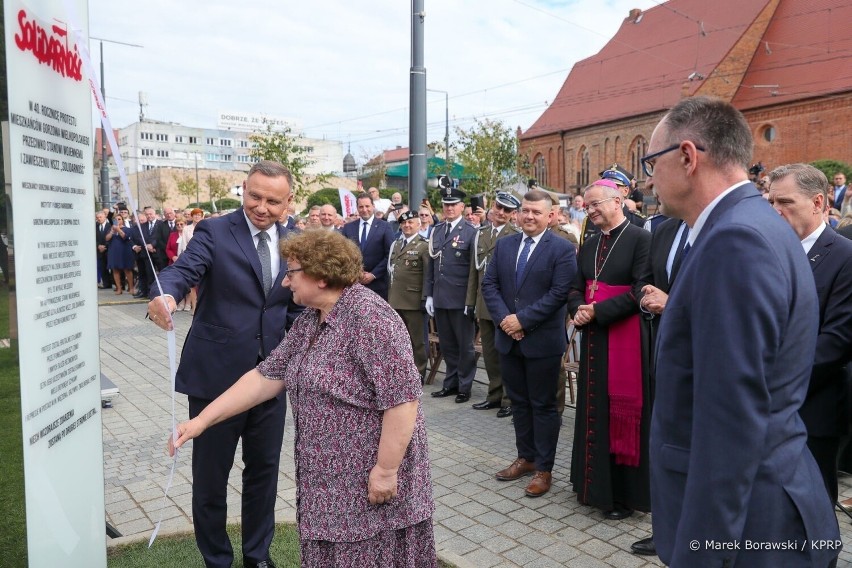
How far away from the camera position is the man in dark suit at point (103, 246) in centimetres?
1925

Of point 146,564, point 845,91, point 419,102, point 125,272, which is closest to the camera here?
point 146,564

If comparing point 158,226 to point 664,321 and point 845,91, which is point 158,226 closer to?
point 664,321

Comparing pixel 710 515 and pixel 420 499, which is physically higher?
pixel 710 515

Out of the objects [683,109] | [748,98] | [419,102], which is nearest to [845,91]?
[748,98]

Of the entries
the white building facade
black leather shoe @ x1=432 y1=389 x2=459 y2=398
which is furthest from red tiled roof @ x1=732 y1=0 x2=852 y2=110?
the white building facade

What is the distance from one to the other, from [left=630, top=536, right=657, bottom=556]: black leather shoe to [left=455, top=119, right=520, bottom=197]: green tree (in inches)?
1223

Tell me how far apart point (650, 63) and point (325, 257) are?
5720 centimetres

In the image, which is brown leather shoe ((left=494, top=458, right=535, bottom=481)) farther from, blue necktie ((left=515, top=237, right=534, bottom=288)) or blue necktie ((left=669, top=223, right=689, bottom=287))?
blue necktie ((left=669, top=223, right=689, bottom=287))

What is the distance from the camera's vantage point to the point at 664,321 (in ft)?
6.29

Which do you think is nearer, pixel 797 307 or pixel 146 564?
pixel 797 307

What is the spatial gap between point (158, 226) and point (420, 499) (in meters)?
16.2

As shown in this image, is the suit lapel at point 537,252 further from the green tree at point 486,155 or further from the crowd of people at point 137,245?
the green tree at point 486,155

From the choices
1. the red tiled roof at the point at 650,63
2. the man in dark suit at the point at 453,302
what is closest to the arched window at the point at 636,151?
the red tiled roof at the point at 650,63

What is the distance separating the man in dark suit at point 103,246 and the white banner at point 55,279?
17.6 meters
